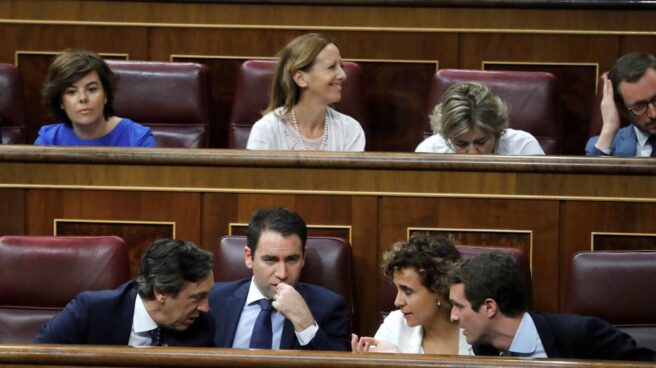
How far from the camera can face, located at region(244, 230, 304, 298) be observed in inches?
41.4

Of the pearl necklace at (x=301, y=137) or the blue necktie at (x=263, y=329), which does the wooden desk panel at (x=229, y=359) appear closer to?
the blue necktie at (x=263, y=329)

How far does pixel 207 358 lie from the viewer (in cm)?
77

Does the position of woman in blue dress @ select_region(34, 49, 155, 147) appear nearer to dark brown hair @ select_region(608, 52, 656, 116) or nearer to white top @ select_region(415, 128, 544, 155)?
white top @ select_region(415, 128, 544, 155)

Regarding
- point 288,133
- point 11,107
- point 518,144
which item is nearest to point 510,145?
point 518,144

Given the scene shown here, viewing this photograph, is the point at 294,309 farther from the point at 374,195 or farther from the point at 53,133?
the point at 53,133

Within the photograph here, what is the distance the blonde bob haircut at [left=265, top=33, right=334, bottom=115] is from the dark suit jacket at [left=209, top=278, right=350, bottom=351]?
0.35 m

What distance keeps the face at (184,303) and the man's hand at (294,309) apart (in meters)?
0.06

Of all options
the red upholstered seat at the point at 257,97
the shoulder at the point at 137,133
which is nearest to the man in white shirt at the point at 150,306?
the shoulder at the point at 137,133

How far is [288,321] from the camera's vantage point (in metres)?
1.06

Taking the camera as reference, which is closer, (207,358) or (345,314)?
(207,358)

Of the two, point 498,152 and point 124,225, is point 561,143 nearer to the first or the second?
point 498,152

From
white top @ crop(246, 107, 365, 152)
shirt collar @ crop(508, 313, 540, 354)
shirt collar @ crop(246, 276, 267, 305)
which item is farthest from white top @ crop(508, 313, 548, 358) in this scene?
white top @ crop(246, 107, 365, 152)

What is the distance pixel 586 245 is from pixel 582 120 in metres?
0.41

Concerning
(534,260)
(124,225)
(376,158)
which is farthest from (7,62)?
(534,260)
